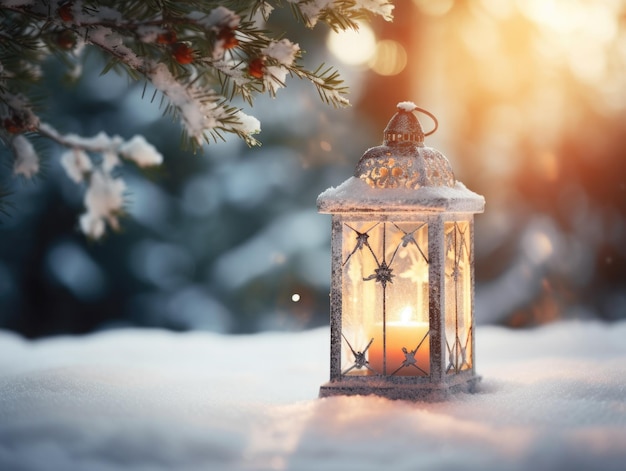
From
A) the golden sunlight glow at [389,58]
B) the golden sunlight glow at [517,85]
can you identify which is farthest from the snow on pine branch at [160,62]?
the golden sunlight glow at [517,85]

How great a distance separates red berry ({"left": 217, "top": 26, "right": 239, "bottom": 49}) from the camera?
5.01 feet

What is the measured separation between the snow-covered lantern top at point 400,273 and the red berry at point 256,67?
1.16 feet

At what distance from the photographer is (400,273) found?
6.48 ft

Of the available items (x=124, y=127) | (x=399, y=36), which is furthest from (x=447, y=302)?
(x=124, y=127)

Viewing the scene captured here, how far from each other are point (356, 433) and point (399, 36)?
232cm

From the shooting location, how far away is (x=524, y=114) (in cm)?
351

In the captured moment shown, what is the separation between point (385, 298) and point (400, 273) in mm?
104

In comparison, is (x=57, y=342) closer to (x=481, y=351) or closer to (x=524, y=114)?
(x=481, y=351)

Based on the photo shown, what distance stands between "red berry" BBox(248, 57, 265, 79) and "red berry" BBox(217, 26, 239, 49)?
10 cm

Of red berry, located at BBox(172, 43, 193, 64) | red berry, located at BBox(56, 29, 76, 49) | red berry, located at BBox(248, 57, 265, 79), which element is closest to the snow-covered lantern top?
red berry, located at BBox(248, 57, 265, 79)

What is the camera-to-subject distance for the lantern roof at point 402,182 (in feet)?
5.96

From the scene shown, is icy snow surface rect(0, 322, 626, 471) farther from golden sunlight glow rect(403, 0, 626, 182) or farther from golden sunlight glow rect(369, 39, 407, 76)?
golden sunlight glow rect(369, 39, 407, 76)

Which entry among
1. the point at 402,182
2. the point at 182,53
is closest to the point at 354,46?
the point at 402,182

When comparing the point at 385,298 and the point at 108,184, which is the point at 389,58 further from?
the point at 108,184
